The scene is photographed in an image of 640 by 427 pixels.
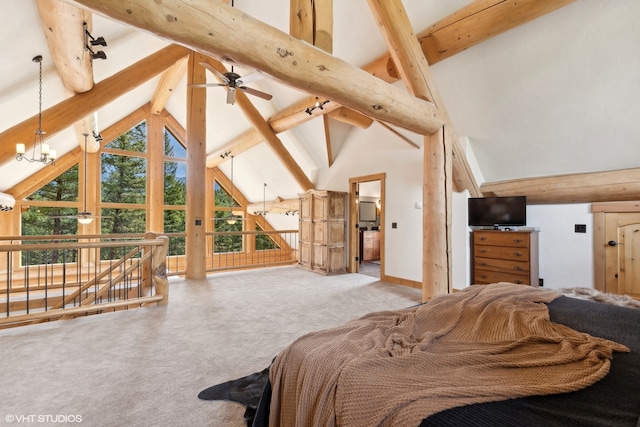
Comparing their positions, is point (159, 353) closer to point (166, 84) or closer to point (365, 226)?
point (166, 84)

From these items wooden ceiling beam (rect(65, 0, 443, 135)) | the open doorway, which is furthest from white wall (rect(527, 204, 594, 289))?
wooden ceiling beam (rect(65, 0, 443, 135))

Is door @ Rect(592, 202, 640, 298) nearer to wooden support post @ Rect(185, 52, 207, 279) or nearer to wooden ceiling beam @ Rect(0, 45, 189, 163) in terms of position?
wooden support post @ Rect(185, 52, 207, 279)

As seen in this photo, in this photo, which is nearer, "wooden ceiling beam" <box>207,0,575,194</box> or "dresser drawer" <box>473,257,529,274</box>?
"wooden ceiling beam" <box>207,0,575,194</box>

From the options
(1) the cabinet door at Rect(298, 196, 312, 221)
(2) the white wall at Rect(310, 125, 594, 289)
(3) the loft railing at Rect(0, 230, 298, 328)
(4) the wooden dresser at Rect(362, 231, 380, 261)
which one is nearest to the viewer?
(3) the loft railing at Rect(0, 230, 298, 328)

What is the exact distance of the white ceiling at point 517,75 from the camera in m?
2.81

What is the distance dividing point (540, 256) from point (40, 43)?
670 cm

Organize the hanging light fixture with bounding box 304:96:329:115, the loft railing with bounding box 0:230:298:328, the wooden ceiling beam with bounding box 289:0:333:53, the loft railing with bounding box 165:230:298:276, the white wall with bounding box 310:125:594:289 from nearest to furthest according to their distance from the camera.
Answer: the wooden ceiling beam with bounding box 289:0:333:53, the loft railing with bounding box 0:230:298:328, the white wall with bounding box 310:125:594:289, the hanging light fixture with bounding box 304:96:329:115, the loft railing with bounding box 165:230:298:276

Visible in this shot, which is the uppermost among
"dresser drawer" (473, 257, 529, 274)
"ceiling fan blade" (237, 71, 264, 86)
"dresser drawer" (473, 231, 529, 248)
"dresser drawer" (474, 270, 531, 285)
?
"ceiling fan blade" (237, 71, 264, 86)

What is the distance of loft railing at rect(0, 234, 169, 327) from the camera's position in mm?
3077

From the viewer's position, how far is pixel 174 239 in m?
9.12

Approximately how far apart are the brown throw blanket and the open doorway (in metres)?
4.01

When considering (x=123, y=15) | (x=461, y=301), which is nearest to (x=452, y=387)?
(x=461, y=301)

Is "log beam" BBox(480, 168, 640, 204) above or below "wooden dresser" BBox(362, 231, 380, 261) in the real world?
above

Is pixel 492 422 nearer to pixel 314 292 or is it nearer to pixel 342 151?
pixel 314 292
